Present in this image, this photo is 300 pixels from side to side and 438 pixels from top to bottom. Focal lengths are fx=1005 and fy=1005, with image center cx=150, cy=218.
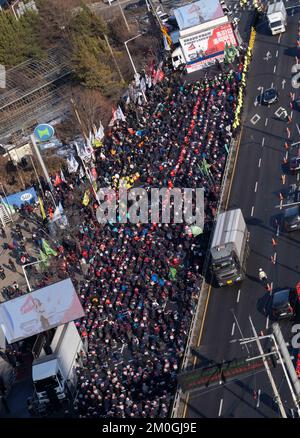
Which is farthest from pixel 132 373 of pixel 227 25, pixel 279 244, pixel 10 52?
pixel 10 52

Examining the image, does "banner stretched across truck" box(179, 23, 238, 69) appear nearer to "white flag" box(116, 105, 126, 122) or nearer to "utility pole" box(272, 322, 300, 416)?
"white flag" box(116, 105, 126, 122)

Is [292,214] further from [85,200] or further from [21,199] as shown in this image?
[21,199]

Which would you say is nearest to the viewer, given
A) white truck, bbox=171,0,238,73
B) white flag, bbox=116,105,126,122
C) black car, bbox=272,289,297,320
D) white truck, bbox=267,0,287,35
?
black car, bbox=272,289,297,320

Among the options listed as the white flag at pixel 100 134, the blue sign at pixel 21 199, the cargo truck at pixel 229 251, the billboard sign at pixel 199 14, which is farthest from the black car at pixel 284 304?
the billboard sign at pixel 199 14

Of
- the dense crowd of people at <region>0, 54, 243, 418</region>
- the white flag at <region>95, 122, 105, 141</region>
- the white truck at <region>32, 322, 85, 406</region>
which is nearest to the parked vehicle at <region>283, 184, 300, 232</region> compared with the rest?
the dense crowd of people at <region>0, 54, 243, 418</region>
